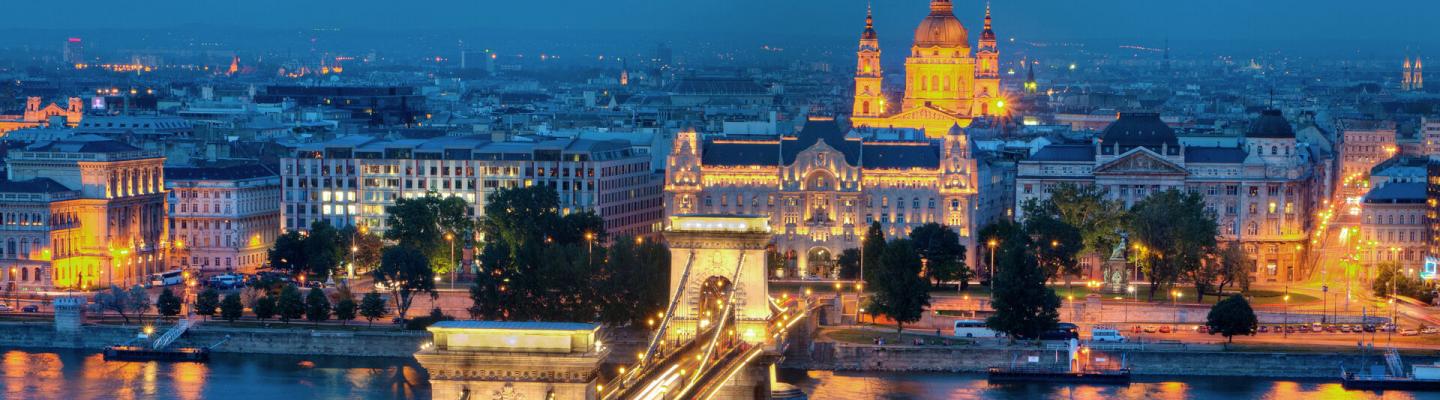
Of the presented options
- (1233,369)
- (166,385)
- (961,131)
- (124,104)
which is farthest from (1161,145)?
(124,104)

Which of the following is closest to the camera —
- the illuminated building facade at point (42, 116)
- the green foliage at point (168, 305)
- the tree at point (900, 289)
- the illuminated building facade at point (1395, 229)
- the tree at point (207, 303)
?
the tree at point (900, 289)

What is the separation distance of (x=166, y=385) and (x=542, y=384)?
108ft

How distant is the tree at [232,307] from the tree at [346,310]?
2608 mm

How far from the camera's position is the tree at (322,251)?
8412 centimetres

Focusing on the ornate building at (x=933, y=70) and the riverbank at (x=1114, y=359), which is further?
the ornate building at (x=933, y=70)

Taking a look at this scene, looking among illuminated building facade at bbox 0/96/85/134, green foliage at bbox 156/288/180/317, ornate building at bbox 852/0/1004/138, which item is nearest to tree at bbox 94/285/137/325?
green foliage at bbox 156/288/180/317

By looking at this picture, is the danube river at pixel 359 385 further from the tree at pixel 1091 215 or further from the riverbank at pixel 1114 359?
the tree at pixel 1091 215

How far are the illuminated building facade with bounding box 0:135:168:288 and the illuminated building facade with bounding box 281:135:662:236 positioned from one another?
17.6 feet

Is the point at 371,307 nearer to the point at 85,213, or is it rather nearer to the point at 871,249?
the point at 871,249

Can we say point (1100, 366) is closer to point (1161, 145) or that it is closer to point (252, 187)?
point (1161, 145)

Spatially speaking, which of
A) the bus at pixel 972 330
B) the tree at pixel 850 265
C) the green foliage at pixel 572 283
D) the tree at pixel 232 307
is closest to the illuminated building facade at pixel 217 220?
the tree at pixel 232 307

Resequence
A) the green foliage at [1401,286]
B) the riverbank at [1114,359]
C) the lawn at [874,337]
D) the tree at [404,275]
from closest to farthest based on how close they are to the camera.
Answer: the riverbank at [1114,359]
the lawn at [874,337]
the tree at [404,275]
the green foliage at [1401,286]

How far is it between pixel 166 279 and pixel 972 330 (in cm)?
2652

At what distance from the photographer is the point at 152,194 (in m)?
90.2
